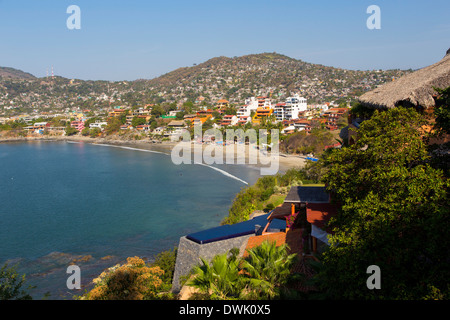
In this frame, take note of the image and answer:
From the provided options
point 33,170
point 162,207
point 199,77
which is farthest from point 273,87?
point 162,207

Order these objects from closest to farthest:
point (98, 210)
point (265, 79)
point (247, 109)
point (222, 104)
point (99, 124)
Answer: point (98, 210), point (247, 109), point (99, 124), point (222, 104), point (265, 79)

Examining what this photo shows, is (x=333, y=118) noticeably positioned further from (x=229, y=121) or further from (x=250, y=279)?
(x=250, y=279)

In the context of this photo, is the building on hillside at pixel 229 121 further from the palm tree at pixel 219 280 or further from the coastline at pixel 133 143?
the palm tree at pixel 219 280

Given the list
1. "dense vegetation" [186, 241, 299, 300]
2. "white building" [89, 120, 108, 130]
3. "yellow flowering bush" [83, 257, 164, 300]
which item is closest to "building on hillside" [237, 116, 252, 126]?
"white building" [89, 120, 108, 130]

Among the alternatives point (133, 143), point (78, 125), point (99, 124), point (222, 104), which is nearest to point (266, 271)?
point (133, 143)

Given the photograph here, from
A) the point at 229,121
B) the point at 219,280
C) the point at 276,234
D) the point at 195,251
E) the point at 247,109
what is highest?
the point at 247,109
